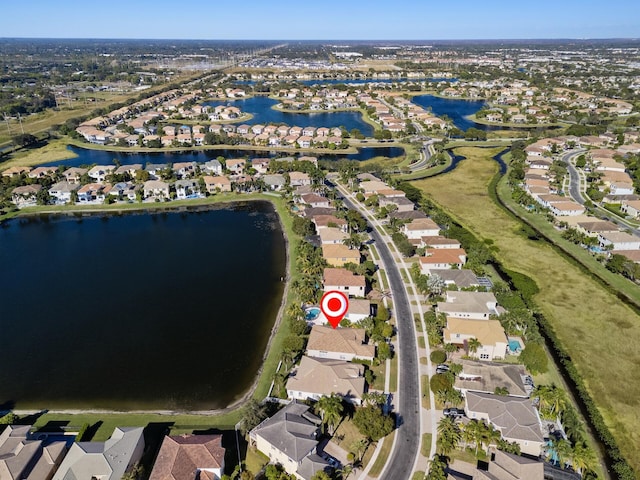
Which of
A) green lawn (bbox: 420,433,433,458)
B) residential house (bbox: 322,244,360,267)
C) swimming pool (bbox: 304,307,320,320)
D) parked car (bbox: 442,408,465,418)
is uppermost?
residential house (bbox: 322,244,360,267)

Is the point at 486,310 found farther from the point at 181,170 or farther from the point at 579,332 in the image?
the point at 181,170

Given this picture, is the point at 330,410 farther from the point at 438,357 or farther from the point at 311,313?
the point at 311,313

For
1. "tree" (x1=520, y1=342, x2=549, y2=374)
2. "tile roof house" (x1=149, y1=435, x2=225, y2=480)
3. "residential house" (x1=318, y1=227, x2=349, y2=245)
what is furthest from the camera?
"residential house" (x1=318, y1=227, x2=349, y2=245)

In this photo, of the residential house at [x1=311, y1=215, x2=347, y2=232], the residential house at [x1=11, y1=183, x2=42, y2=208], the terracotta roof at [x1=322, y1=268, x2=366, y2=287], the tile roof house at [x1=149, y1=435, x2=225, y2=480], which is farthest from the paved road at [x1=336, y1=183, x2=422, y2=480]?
the residential house at [x1=11, y1=183, x2=42, y2=208]

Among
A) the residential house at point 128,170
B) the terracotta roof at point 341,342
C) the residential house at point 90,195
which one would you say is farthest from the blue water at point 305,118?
the terracotta roof at point 341,342

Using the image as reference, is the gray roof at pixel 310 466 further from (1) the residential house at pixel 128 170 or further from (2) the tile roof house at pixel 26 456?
(1) the residential house at pixel 128 170

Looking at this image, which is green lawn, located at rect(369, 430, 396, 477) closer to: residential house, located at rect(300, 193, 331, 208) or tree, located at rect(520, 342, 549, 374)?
tree, located at rect(520, 342, 549, 374)
